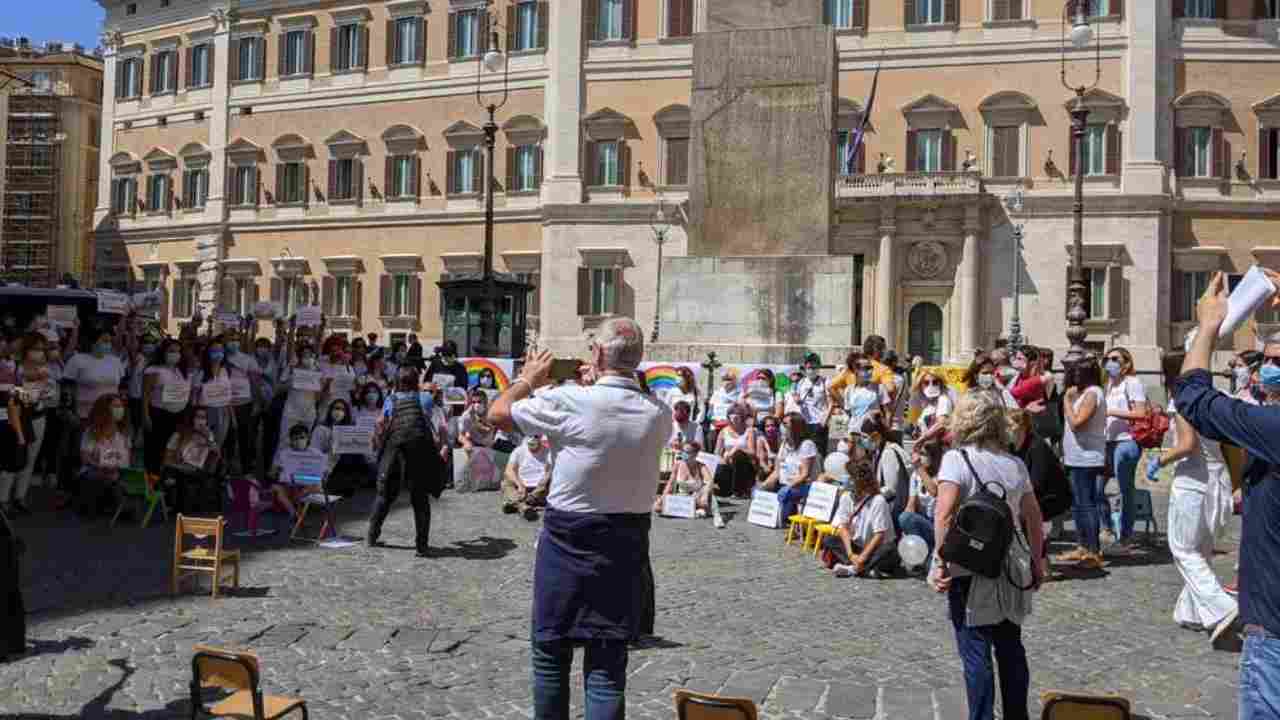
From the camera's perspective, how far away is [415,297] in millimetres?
39062

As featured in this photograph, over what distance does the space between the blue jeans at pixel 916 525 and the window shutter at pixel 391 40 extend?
34153 mm

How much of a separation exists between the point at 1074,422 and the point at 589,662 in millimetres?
6216

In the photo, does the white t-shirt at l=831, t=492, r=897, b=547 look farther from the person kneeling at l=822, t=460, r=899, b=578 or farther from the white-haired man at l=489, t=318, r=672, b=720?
the white-haired man at l=489, t=318, r=672, b=720

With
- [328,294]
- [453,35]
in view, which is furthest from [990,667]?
[328,294]

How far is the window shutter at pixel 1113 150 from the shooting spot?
3312 cm

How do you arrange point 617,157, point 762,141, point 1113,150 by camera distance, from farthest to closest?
1. point 617,157
2. point 1113,150
3. point 762,141

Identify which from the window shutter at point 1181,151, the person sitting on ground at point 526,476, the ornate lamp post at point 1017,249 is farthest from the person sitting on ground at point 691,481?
the window shutter at point 1181,151

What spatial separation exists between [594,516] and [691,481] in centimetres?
815

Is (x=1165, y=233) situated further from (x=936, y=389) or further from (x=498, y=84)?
(x=936, y=389)

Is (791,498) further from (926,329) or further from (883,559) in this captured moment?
(926,329)

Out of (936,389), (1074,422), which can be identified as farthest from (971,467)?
(936,389)

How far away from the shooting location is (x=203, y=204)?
43000 millimetres

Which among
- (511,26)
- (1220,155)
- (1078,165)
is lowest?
(1078,165)

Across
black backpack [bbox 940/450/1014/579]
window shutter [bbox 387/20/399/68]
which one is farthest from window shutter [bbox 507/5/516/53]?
black backpack [bbox 940/450/1014/579]
